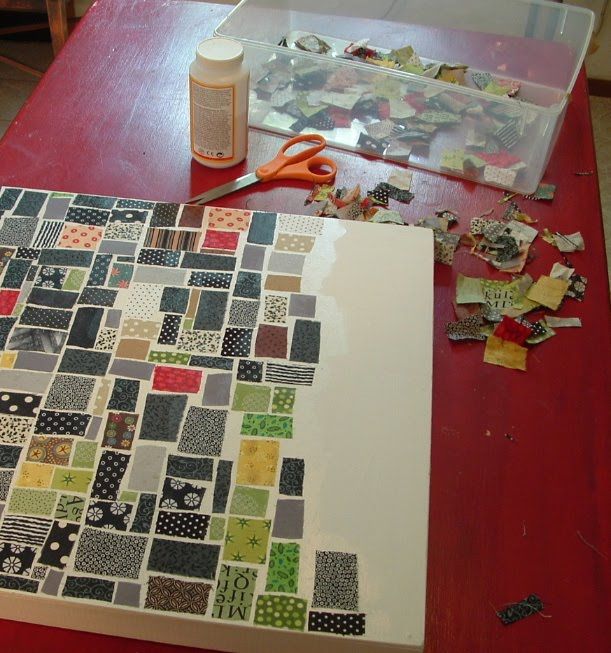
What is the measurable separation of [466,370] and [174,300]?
303 mm

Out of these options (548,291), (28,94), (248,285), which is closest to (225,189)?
(248,285)

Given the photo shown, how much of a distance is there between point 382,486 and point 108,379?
0.87ft

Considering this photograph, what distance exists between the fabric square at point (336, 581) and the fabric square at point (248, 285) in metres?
0.29

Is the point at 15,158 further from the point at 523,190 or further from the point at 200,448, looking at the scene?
the point at 523,190

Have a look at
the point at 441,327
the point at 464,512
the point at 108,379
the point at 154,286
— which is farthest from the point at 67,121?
the point at 464,512

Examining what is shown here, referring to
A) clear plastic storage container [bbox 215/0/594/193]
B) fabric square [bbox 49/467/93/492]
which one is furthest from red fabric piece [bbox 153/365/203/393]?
clear plastic storage container [bbox 215/0/594/193]

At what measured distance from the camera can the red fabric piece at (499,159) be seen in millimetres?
1001

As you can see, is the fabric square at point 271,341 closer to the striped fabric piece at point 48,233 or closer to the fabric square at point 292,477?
the fabric square at point 292,477

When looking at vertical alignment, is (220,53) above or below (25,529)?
above

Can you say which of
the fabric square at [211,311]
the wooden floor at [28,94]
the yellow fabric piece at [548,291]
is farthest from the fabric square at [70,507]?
the wooden floor at [28,94]

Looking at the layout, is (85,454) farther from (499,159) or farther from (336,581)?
(499,159)

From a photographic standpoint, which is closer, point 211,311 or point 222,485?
point 222,485

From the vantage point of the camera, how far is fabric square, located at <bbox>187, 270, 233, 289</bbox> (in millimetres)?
800

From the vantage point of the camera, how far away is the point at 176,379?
2.35 feet
